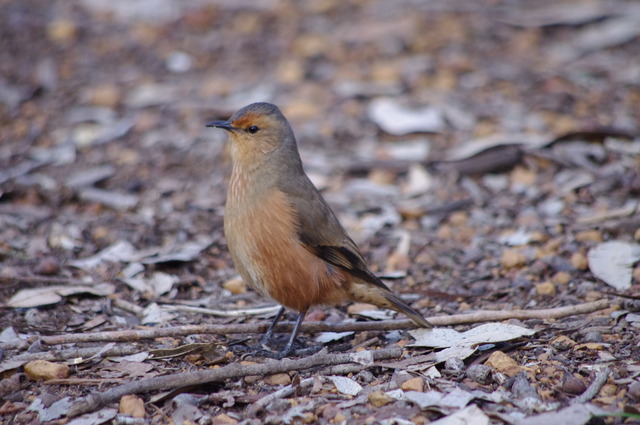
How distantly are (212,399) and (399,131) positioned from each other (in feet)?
16.9

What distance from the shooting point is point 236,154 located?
5.78 m

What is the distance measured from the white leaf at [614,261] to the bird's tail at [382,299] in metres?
1.58

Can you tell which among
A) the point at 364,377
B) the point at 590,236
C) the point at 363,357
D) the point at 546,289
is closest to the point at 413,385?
the point at 364,377

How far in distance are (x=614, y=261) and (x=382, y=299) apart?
200cm

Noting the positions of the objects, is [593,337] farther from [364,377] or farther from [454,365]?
[364,377]

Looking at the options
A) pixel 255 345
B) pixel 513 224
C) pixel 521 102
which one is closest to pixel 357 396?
pixel 255 345

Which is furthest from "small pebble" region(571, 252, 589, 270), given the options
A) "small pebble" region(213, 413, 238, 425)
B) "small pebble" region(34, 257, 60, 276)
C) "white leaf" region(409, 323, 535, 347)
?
"small pebble" region(34, 257, 60, 276)

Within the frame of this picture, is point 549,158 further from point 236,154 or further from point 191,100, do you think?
point 191,100

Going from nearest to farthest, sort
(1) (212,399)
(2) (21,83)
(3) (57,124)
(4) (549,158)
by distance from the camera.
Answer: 1. (1) (212,399)
2. (4) (549,158)
3. (3) (57,124)
4. (2) (21,83)

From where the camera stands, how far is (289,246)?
5.27 metres

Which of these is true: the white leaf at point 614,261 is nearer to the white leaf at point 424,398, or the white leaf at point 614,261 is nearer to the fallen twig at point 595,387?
the fallen twig at point 595,387

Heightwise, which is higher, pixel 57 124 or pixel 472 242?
pixel 57 124

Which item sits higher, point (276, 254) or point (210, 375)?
point (276, 254)

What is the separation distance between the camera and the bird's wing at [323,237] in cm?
536
